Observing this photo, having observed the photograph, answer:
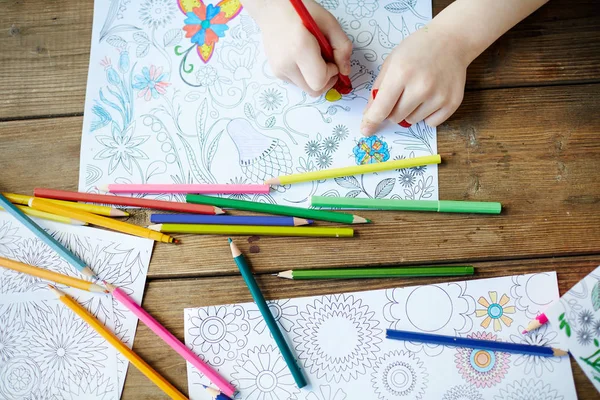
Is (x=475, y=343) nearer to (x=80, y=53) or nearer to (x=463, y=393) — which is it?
(x=463, y=393)

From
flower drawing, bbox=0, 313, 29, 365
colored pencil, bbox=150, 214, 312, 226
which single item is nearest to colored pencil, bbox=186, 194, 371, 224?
colored pencil, bbox=150, 214, 312, 226

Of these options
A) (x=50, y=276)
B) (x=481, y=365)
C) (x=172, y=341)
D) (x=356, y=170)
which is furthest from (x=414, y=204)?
(x=50, y=276)

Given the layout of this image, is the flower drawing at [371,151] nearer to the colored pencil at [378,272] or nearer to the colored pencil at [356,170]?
the colored pencil at [356,170]

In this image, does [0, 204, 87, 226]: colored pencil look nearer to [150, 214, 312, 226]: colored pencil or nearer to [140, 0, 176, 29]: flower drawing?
[150, 214, 312, 226]: colored pencil

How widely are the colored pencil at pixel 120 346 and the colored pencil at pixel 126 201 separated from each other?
0.32ft

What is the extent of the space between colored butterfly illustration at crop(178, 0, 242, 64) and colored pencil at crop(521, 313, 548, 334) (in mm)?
440

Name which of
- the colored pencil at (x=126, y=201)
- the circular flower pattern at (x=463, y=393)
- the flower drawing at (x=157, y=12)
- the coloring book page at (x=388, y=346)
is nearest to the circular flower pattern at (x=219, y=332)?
the coloring book page at (x=388, y=346)

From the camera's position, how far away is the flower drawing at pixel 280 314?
54 centimetres

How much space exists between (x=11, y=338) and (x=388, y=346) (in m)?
0.39

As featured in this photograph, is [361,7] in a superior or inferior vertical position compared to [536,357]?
superior

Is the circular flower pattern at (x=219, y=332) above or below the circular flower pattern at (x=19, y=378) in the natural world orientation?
above

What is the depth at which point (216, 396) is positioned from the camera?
0.52 metres

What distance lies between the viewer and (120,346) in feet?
1.75

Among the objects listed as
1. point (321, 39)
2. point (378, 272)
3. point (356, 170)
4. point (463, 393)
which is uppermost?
point (321, 39)
